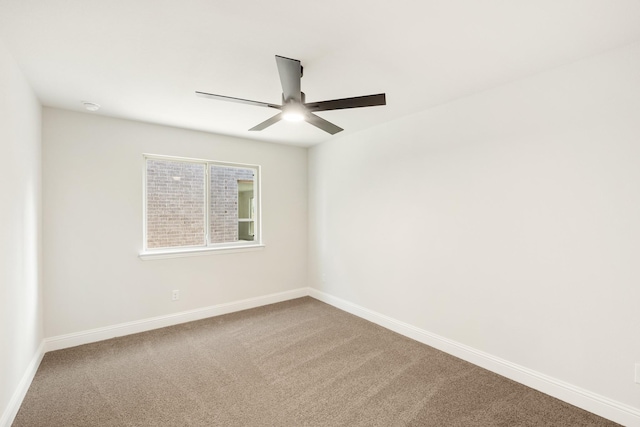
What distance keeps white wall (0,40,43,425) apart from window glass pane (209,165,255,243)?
5.89 feet

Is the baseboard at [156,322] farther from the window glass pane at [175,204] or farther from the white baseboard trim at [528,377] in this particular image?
the white baseboard trim at [528,377]

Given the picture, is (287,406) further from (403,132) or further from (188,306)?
(403,132)

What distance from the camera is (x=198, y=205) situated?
156 inches

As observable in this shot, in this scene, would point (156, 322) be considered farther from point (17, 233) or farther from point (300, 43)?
point (300, 43)

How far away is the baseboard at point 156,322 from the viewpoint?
300 centimetres

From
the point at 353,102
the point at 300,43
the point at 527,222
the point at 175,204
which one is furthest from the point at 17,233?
the point at 527,222

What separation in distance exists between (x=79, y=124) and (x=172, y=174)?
104 cm

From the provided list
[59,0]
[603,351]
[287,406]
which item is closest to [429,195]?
[603,351]

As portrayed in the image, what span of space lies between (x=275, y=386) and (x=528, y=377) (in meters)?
2.04

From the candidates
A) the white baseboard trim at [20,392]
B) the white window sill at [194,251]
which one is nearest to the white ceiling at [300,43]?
the white window sill at [194,251]

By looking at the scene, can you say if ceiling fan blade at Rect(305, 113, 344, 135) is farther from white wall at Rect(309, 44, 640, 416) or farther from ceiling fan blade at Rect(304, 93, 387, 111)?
white wall at Rect(309, 44, 640, 416)

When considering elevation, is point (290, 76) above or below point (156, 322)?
above

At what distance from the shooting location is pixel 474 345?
2689 millimetres

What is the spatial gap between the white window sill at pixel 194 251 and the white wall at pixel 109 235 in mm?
61
